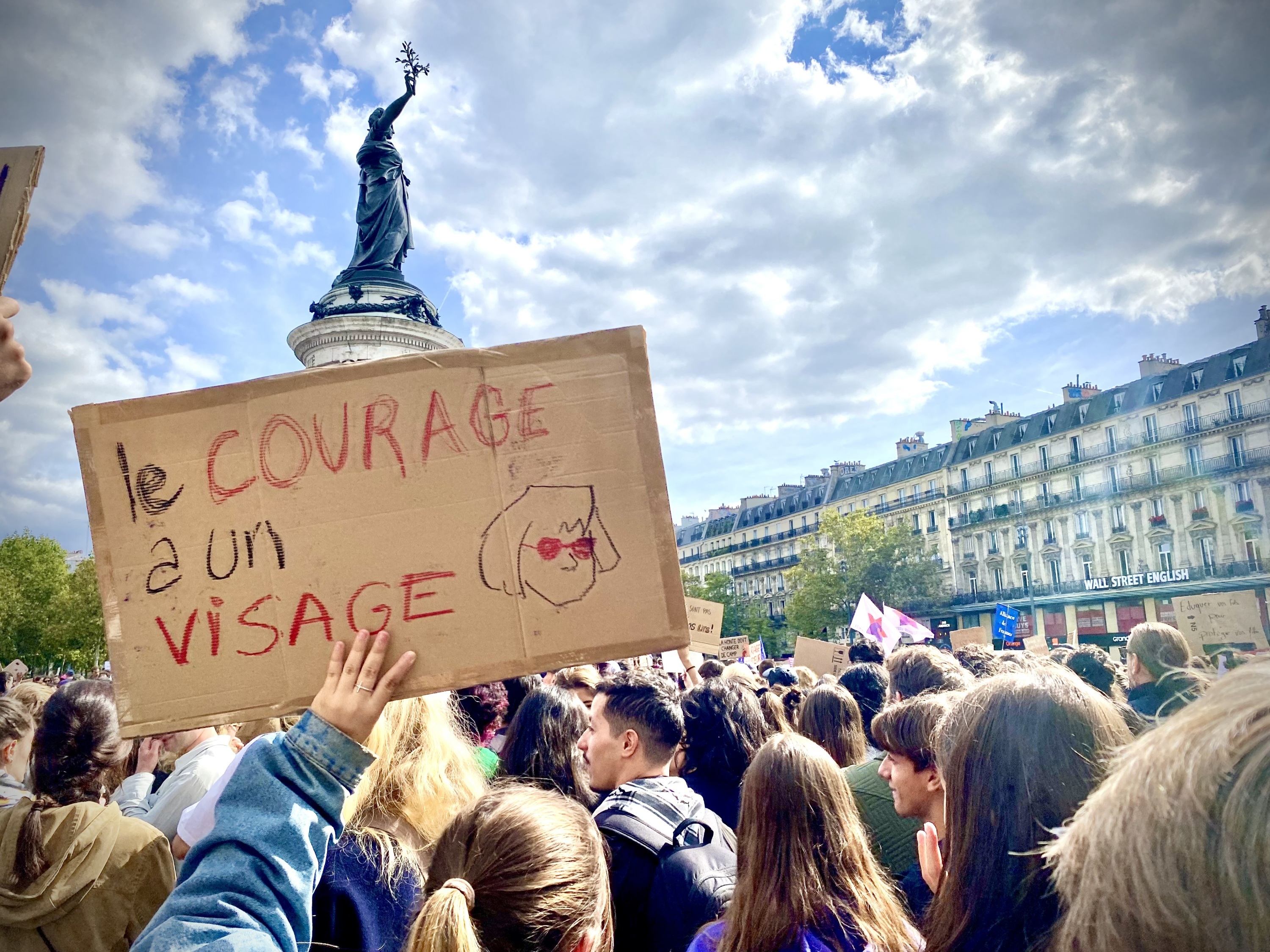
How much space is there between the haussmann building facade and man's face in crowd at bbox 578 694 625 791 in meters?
35.8

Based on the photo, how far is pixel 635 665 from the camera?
441 cm

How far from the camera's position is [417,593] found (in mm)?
1666

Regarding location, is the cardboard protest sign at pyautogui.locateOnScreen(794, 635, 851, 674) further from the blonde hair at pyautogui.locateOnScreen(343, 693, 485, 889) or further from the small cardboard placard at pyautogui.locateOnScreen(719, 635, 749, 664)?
the blonde hair at pyautogui.locateOnScreen(343, 693, 485, 889)

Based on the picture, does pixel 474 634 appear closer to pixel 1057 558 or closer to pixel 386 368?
pixel 386 368

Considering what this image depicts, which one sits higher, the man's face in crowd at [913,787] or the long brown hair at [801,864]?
the long brown hair at [801,864]

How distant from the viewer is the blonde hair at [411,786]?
7.20ft

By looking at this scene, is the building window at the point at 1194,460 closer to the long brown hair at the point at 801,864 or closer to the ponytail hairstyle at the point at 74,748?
the long brown hair at the point at 801,864

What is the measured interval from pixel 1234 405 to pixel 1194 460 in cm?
323

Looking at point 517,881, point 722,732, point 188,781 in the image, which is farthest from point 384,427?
point 722,732

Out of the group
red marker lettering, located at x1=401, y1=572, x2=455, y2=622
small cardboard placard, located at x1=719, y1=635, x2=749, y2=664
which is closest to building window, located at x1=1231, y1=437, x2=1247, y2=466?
small cardboard placard, located at x1=719, y1=635, x2=749, y2=664

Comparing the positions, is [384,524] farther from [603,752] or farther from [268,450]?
[603,752]

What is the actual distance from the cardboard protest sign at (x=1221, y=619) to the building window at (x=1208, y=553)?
131 ft

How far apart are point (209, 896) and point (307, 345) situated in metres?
14.0

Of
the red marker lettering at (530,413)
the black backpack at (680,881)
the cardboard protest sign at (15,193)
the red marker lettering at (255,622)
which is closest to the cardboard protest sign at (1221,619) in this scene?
the black backpack at (680,881)
